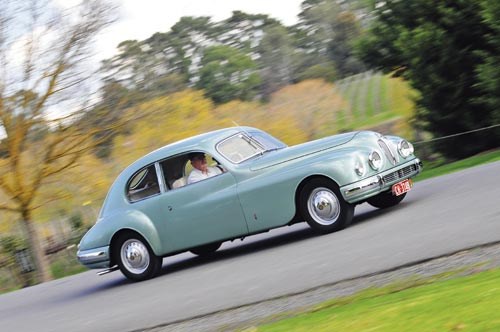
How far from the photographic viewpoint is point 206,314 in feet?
26.4

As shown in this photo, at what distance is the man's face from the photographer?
1129cm

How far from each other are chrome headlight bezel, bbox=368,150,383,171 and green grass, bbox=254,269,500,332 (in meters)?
3.75

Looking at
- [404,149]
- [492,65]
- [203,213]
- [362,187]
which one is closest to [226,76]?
[492,65]

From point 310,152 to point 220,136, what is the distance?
4.84 ft

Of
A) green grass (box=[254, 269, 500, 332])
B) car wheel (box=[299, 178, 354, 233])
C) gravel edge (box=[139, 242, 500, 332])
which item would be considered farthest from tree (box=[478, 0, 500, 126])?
green grass (box=[254, 269, 500, 332])

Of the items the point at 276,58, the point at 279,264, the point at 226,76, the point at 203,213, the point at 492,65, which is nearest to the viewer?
the point at 279,264

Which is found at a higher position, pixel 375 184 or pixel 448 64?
pixel 448 64

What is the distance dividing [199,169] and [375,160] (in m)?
2.46

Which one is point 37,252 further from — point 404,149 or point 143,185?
point 404,149

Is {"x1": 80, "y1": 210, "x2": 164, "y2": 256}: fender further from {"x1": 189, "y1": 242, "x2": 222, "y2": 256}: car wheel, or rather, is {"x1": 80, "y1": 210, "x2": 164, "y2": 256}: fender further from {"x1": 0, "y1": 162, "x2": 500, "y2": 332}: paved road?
{"x1": 189, "y1": 242, "x2": 222, "y2": 256}: car wheel

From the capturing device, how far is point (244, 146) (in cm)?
1146

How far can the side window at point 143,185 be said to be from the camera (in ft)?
38.1

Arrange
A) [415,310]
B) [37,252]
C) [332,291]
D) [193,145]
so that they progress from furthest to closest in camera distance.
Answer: [37,252] < [193,145] < [332,291] < [415,310]

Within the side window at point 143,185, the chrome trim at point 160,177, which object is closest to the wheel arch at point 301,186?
the chrome trim at point 160,177
